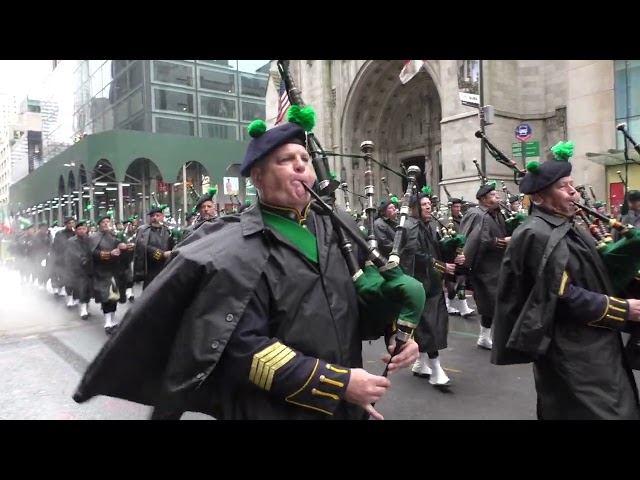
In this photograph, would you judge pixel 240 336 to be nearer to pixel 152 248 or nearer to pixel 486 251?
pixel 486 251

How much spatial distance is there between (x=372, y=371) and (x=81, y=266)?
742 centimetres

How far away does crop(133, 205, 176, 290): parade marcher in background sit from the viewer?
9.30 meters

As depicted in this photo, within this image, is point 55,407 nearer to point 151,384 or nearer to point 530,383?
point 151,384

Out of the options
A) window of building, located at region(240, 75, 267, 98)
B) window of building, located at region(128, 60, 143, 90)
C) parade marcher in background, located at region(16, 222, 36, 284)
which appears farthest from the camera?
window of building, located at region(240, 75, 267, 98)

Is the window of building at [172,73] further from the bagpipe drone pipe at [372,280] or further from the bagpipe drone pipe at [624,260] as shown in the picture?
the bagpipe drone pipe at [372,280]

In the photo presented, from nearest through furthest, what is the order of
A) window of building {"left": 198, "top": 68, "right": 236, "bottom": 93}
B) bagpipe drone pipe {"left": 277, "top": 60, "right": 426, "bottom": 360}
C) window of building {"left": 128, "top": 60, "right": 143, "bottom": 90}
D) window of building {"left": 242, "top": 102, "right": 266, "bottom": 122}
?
bagpipe drone pipe {"left": 277, "top": 60, "right": 426, "bottom": 360} → window of building {"left": 128, "top": 60, "right": 143, "bottom": 90} → window of building {"left": 198, "top": 68, "right": 236, "bottom": 93} → window of building {"left": 242, "top": 102, "right": 266, "bottom": 122}

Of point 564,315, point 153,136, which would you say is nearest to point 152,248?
point 564,315

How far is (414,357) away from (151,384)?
3.55ft

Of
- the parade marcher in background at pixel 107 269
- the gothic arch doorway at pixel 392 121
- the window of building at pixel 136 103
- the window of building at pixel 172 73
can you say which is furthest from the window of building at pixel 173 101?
the parade marcher in background at pixel 107 269

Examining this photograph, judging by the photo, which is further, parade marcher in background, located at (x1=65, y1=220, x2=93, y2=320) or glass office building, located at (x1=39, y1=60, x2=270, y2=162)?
glass office building, located at (x1=39, y1=60, x2=270, y2=162)

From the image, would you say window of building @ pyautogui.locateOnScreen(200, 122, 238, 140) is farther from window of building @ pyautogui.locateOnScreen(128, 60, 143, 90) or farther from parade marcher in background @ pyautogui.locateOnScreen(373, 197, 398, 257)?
parade marcher in background @ pyautogui.locateOnScreen(373, 197, 398, 257)

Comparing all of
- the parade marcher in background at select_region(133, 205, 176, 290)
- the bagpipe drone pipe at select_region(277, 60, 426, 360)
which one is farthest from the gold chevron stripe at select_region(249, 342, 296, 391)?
the parade marcher in background at select_region(133, 205, 176, 290)

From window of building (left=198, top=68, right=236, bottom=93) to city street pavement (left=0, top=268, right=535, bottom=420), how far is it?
35641 mm
